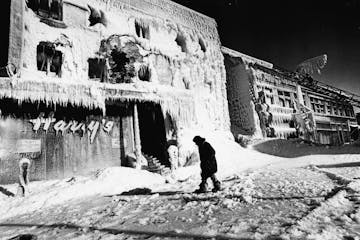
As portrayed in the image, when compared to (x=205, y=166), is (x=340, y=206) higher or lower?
lower

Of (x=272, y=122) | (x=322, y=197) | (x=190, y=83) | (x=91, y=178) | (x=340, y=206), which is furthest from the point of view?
(x=272, y=122)

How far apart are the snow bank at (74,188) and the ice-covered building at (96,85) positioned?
5.71 ft

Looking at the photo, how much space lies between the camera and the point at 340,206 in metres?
4.41

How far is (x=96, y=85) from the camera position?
12.3 m

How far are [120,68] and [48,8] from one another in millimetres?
5413

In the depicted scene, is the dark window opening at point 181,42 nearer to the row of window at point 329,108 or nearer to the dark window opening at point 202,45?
the dark window opening at point 202,45

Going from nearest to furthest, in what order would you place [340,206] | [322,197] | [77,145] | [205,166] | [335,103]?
[340,206] → [322,197] → [205,166] → [77,145] → [335,103]

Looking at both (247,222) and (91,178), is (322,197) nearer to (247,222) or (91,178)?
(247,222)

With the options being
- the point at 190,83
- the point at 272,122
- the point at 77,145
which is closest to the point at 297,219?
the point at 77,145

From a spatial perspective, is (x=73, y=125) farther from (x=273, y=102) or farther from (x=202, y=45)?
(x=273, y=102)

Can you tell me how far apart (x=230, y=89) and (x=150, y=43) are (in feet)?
33.0

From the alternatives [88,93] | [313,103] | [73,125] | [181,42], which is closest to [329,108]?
[313,103]

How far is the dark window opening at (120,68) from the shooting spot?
591 inches

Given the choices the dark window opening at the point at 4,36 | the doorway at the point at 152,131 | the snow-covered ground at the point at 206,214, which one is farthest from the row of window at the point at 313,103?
the dark window opening at the point at 4,36
